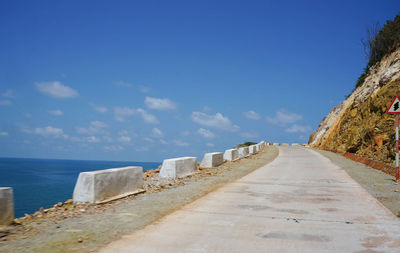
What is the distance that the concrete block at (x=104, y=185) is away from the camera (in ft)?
24.9

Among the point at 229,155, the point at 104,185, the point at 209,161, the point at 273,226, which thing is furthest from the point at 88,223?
the point at 229,155

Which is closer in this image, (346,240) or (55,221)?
(346,240)

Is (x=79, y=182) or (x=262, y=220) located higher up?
(x=79, y=182)

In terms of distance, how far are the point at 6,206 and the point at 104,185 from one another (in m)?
2.52

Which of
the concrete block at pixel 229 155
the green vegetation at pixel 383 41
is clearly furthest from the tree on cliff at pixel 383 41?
the concrete block at pixel 229 155

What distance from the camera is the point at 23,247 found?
15.4 ft

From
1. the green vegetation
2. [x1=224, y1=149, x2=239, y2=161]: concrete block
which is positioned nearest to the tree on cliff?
the green vegetation

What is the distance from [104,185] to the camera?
789 cm

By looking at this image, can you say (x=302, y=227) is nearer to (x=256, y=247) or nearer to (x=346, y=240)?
(x=346, y=240)

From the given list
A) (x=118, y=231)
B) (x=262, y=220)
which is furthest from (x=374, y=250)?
(x=118, y=231)

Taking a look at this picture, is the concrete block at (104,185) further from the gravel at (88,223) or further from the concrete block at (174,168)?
the concrete block at (174,168)

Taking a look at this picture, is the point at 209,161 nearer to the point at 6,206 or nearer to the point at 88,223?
the point at 88,223

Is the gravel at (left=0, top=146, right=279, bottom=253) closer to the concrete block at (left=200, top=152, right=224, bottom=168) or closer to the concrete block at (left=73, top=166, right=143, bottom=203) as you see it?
the concrete block at (left=73, top=166, right=143, bottom=203)

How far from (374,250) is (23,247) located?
16.4ft
